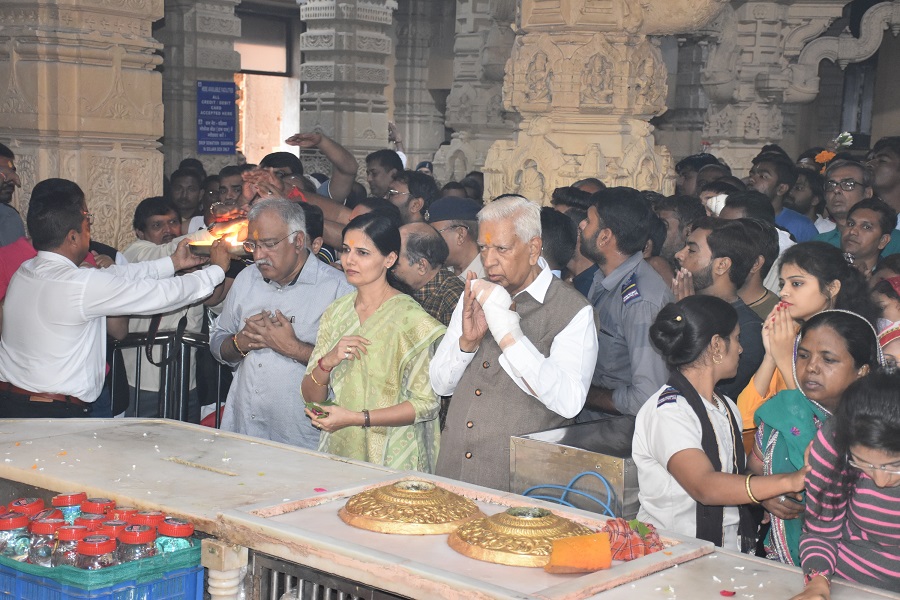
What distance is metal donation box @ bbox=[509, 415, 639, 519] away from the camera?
353cm

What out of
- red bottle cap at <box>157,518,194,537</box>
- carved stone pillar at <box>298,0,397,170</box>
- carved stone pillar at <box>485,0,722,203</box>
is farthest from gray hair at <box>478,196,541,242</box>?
carved stone pillar at <box>298,0,397,170</box>

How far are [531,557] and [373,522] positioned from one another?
441 mm

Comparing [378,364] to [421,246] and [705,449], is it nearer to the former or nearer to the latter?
[421,246]

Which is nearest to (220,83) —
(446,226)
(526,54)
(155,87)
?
(155,87)

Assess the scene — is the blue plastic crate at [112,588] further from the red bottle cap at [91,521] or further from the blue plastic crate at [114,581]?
the red bottle cap at [91,521]

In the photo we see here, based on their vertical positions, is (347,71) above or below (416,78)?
below

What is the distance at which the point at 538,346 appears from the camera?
3859 millimetres

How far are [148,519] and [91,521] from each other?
5.8 inches

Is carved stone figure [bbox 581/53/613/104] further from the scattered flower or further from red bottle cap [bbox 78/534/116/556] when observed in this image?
red bottle cap [bbox 78/534/116/556]

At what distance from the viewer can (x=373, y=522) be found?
284cm

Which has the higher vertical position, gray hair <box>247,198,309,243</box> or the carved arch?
Result: the carved arch

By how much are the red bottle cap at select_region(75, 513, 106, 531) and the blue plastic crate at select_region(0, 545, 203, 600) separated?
15 centimetres

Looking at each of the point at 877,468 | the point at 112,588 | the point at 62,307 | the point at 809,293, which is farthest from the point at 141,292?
the point at 877,468

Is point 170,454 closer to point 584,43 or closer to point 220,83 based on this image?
point 584,43
